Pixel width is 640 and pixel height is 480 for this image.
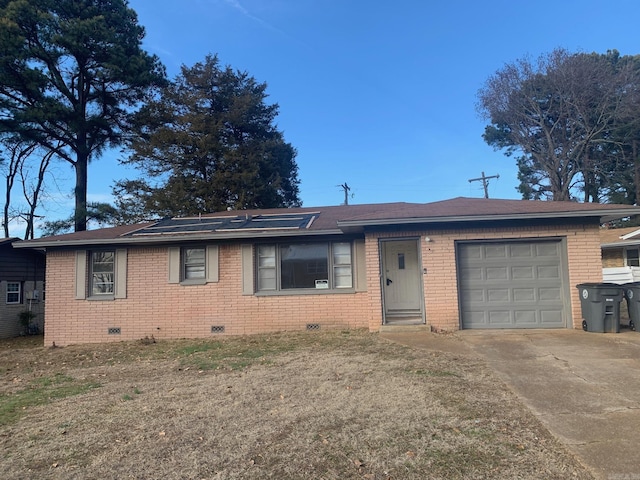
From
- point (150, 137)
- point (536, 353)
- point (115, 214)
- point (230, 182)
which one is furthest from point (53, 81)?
point (536, 353)

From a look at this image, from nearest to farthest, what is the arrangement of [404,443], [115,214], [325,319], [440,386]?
1. [404,443]
2. [440,386]
3. [325,319]
4. [115,214]

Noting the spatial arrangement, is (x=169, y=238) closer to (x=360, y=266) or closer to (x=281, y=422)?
(x=360, y=266)

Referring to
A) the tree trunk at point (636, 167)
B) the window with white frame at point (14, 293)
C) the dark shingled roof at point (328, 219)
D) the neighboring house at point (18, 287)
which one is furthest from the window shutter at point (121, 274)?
the tree trunk at point (636, 167)

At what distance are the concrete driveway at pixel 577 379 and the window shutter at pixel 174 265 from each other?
5.59m

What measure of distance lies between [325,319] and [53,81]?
1886 cm

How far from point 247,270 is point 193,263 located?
1.55 m

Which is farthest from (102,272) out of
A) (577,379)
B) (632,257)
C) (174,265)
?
(632,257)

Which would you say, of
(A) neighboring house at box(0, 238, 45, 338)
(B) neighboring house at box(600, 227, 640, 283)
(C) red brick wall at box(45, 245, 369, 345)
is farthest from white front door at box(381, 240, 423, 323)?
(A) neighboring house at box(0, 238, 45, 338)

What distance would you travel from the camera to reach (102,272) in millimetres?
11609

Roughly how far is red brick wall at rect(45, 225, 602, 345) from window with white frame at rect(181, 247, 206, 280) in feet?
1.10

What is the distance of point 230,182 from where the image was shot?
2412 centimetres

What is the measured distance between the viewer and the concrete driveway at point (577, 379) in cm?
346

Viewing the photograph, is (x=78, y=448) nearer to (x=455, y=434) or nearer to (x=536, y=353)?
(x=455, y=434)

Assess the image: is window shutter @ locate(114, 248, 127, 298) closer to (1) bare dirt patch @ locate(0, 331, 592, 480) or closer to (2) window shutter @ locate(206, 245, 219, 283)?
(2) window shutter @ locate(206, 245, 219, 283)
